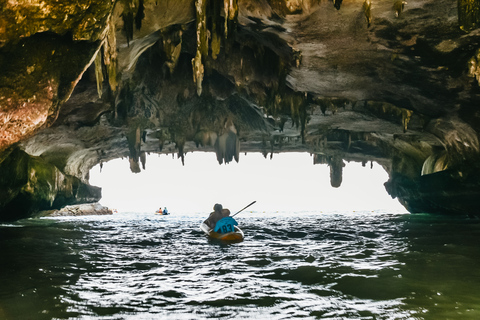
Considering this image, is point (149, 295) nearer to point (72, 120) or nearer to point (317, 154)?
point (72, 120)

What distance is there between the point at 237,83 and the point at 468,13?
7782mm

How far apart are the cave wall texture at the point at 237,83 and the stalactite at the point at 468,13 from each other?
0.03 m

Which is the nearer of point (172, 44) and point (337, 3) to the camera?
point (337, 3)

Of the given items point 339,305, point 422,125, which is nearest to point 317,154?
point 422,125

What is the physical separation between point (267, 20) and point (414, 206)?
20681 millimetres

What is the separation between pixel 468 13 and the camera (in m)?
9.20

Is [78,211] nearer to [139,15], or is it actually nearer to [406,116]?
[139,15]

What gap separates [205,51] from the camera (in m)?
10.5

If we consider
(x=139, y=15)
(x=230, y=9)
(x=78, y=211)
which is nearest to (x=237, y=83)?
(x=230, y=9)

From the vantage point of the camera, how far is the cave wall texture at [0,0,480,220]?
7.79 metres

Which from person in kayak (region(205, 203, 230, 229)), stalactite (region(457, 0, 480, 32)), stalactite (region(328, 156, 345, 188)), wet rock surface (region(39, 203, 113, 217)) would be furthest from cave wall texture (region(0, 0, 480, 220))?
wet rock surface (region(39, 203, 113, 217))

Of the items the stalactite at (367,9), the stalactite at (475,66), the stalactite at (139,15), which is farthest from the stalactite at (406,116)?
the stalactite at (139,15)

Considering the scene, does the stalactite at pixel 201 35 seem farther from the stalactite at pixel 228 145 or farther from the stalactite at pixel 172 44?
the stalactite at pixel 228 145

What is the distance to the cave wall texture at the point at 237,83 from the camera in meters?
7.79
